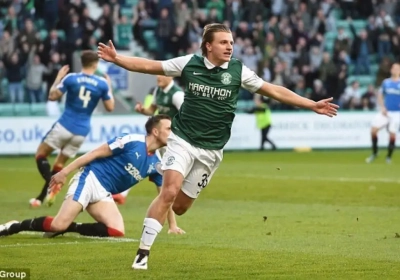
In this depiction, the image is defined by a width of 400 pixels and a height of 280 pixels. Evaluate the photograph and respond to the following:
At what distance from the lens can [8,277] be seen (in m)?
8.47

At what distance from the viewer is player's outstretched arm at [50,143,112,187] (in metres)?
10.4

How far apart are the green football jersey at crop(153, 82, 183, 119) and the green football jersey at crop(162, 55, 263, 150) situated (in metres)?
5.97

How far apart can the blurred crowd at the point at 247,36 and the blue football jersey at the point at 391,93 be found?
5.56 metres

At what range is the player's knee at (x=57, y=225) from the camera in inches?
448

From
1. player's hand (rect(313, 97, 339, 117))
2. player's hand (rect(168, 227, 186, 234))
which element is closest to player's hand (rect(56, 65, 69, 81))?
player's hand (rect(168, 227, 186, 234))

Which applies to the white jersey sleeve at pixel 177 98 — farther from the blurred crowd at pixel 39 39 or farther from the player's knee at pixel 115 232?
the blurred crowd at pixel 39 39

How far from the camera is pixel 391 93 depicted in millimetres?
27641

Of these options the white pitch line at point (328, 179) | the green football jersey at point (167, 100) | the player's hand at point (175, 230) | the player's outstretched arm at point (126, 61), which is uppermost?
the player's outstretched arm at point (126, 61)

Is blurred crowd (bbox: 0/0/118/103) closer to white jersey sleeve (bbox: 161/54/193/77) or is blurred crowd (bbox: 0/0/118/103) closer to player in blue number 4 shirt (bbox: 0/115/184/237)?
player in blue number 4 shirt (bbox: 0/115/184/237)

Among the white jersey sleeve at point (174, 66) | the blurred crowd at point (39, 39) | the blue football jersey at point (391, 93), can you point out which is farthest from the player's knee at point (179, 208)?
the blurred crowd at point (39, 39)

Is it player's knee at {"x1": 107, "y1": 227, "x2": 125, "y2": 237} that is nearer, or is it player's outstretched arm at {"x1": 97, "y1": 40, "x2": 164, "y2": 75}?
player's outstretched arm at {"x1": 97, "y1": 40, "x2": 164, "y2": 75}

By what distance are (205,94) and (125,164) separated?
245 cm

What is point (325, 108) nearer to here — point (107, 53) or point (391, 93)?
point (107, 53)

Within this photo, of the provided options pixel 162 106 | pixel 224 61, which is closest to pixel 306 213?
pixel 162 106
